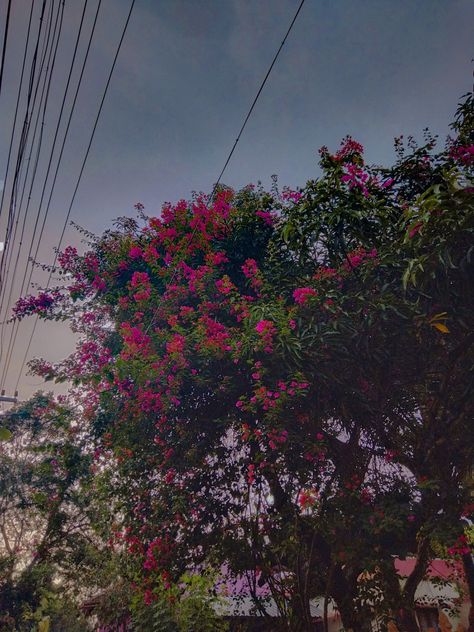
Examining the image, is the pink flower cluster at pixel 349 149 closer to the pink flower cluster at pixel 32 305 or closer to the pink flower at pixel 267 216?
the pink flower at pixel 267 216

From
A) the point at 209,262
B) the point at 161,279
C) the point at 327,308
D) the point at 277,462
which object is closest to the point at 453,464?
the point at 277,462

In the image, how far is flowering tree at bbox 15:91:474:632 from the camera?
18.1 feet

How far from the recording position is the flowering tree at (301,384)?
5.51m

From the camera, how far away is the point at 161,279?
324 inches

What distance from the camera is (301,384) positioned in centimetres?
573

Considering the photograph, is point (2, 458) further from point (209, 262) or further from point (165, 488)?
point (209, 262)

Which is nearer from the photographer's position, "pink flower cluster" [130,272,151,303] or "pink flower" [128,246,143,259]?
"pink flower cluster" [130,272,151,303]

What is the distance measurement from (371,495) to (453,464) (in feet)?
5.22

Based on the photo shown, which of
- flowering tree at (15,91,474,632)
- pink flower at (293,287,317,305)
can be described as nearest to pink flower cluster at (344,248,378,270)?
flowering tree at (15,91,474,632)

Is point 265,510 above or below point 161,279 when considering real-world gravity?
below

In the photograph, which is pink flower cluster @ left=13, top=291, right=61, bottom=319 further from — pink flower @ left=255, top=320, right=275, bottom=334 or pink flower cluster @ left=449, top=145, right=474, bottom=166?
pink flower cluster @ left=449, top=145, right=474, bottom=166

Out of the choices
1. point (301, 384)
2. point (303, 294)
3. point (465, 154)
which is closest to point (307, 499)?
point (301, 384)

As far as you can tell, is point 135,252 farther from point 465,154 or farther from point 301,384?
point 465,154

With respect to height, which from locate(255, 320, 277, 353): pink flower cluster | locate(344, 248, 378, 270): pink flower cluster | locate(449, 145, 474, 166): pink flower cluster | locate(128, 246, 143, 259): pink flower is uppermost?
locate(128, 246, 143, 259): pink flower
